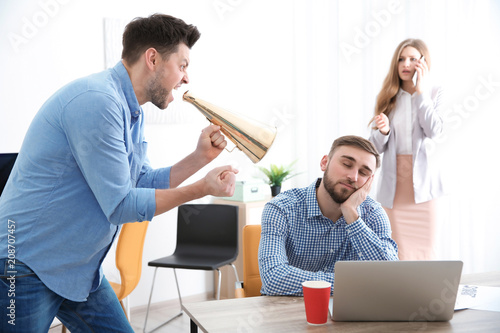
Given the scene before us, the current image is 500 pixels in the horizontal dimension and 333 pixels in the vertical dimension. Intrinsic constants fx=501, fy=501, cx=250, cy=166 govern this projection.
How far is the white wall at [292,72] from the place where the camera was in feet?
10.1

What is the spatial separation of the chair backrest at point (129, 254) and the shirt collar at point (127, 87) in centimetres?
131

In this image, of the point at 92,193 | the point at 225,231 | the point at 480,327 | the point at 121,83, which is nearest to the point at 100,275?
the point at 92,193

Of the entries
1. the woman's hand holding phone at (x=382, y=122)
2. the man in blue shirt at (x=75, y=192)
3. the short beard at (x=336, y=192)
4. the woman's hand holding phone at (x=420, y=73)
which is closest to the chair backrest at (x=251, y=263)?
the short beard at (x=336, y=192)

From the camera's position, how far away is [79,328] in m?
1.57

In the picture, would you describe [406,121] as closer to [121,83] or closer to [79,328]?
[121,83]

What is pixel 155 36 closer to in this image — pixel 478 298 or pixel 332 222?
pixel 332 222

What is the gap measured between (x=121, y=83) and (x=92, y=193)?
1.13 ft

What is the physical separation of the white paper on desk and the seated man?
298mm

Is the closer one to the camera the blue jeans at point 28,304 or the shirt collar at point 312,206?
the blue jeans at point 28,304

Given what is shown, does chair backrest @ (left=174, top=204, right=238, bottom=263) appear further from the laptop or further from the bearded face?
the laptop

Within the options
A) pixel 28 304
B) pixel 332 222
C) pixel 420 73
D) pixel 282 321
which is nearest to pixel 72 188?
pixel 28 304

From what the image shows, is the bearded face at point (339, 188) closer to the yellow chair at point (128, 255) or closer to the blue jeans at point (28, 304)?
the blue jeans at point (28, 304)

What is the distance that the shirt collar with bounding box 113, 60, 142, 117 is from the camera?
4.93 ft

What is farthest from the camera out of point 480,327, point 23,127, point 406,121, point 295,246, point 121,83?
point 23,127
